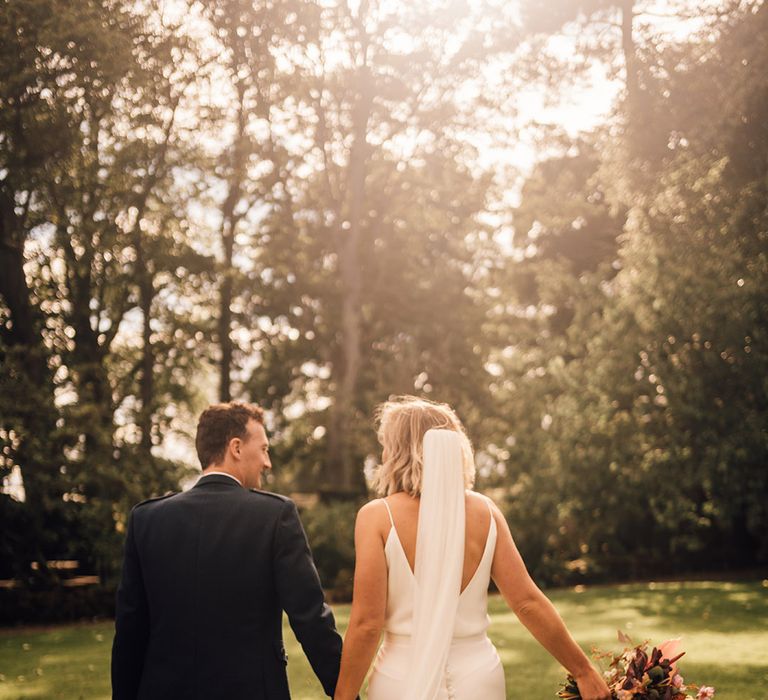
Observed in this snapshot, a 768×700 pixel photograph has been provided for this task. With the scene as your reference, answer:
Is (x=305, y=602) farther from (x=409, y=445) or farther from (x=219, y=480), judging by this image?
(x=409, y=445)

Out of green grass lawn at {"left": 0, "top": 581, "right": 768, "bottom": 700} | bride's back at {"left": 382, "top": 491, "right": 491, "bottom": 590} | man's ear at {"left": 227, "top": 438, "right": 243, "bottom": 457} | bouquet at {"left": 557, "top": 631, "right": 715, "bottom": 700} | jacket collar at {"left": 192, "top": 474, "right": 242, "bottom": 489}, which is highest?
man's ear at {"left": 227, "top": 438, "right": 243, "bottom": 457}

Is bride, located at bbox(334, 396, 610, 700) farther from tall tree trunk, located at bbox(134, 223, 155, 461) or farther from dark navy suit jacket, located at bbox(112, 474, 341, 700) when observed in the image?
tall tree trunk, located at bbox(134, 223, 155, 461)

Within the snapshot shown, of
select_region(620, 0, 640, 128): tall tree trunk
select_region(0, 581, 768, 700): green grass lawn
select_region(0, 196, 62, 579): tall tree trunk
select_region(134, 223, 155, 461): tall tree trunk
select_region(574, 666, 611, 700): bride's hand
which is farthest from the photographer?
select_region(134, 223, 155, 461): tall tree trunk

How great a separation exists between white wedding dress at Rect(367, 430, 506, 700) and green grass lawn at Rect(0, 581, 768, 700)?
574 cm

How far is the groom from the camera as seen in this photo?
144 inches

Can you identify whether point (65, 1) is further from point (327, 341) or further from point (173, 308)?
point (327, 341)

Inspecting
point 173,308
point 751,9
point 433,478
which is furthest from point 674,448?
point 433,478

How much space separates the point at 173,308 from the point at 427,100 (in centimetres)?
915

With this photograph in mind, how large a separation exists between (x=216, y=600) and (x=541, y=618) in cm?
133

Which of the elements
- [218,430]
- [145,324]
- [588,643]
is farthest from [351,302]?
[218,430]

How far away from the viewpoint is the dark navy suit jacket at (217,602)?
366cm

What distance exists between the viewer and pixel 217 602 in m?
3.70

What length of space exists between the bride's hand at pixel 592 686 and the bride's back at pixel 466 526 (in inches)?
24.0

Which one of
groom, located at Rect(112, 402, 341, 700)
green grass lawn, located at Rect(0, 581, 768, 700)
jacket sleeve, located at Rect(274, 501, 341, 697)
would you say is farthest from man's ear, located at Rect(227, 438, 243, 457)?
green grass lawn, located at Rect(0, 581, 768, 700)
